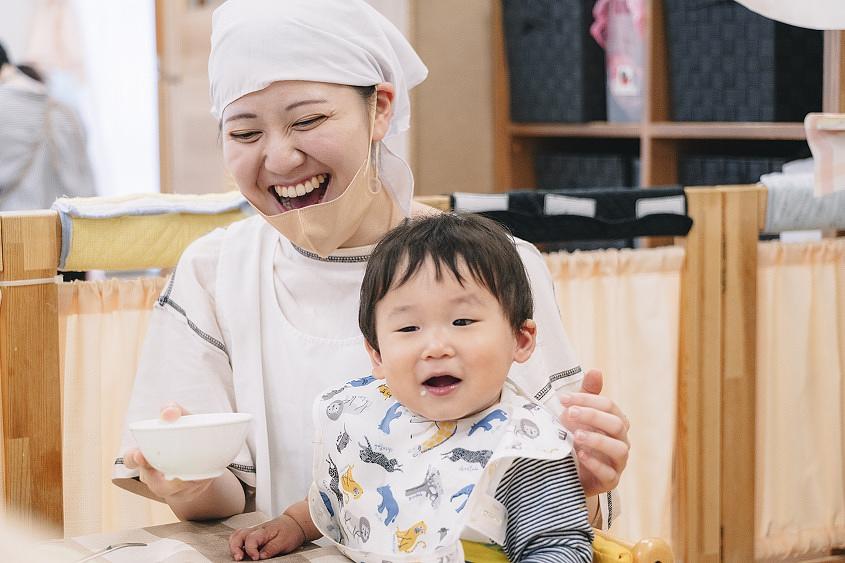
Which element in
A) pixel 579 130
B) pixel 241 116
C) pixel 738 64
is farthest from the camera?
pixel 579 130

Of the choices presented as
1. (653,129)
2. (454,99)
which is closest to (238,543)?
(653,129)

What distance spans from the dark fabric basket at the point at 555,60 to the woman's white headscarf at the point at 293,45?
2.05 m

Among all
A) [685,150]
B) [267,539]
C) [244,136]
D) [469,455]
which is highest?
[685,150]

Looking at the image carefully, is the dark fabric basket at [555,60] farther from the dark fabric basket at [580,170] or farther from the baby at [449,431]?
the baby at [449,431]

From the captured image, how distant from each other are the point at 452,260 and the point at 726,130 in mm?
1930

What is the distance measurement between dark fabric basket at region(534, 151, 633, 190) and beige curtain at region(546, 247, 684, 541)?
51.1 inches

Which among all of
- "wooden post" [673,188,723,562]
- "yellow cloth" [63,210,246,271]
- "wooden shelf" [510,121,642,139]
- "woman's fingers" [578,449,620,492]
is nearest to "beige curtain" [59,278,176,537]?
"yellow cloth" [63,210,246,271]

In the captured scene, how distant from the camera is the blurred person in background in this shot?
371cm

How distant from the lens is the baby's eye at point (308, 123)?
134 centimetres

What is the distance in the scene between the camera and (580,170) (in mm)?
3445

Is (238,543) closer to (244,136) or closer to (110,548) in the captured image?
(110,548)

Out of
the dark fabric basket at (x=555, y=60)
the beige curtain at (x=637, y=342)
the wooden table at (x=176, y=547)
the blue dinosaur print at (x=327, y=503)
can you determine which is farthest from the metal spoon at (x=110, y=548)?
the dark fabric basket at (x=555, y=60)

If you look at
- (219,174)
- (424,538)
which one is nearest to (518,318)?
(424,538)

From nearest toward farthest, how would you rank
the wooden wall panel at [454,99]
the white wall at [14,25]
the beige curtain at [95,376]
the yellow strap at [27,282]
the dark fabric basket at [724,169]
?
the yellow strap at [27,282] < the beige curtain at [95,376] < the dark fabric basket at [724,169] < the wooden wall panel at [454,99] < the white wall at [14,25]
